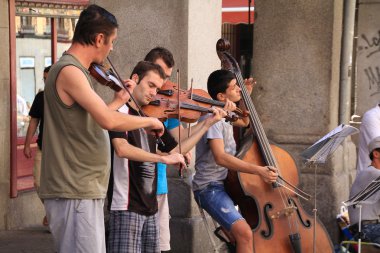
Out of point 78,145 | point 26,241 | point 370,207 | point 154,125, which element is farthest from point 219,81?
point 26,241

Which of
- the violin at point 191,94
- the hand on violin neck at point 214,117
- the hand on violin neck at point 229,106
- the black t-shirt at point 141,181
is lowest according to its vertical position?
the black t-shirt at point 141,181

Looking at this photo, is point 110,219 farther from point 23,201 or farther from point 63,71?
point 23,201

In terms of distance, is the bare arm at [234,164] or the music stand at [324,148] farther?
the music stand at [324,148]

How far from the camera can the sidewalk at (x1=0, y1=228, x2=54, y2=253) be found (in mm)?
8617

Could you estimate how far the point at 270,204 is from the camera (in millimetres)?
6609

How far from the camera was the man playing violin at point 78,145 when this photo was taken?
4.57m

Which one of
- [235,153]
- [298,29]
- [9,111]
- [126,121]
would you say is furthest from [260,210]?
[9,111]

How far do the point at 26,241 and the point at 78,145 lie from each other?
15.3 ft

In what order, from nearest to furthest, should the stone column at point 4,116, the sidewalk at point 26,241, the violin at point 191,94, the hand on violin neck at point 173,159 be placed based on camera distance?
1. the hand on violin neck at point 173,159
2. the violin at point 191,94
3. the sidewalk at point 26,241
4. the stone column at point 4,116

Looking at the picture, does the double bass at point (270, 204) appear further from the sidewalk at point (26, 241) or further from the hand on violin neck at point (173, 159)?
the sidewalk at point (26, 241)

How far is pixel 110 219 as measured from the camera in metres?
5.64

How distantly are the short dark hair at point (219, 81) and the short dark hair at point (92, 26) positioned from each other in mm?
2085

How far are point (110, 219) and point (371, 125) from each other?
3469 mm

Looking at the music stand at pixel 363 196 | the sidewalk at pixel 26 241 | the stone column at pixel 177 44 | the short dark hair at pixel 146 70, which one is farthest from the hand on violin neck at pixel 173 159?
the sidewalk at pixel 26 241
